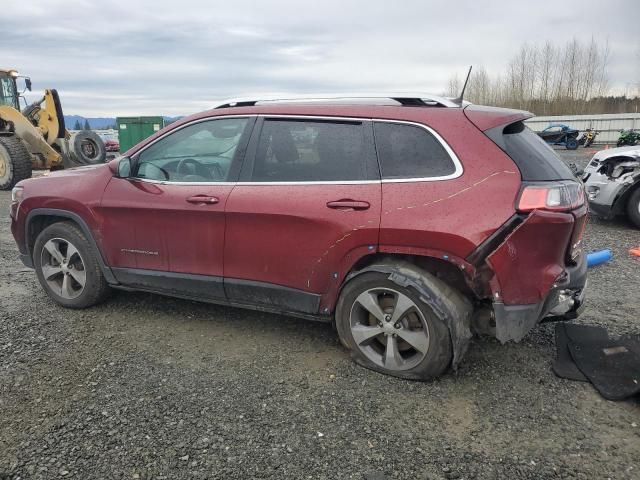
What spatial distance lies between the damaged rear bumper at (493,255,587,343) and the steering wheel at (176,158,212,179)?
7.29 feet

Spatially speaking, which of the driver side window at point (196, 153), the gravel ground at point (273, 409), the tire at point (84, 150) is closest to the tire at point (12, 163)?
the tire at point (84, 150)

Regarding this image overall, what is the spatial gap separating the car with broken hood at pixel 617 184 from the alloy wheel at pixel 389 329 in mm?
5896

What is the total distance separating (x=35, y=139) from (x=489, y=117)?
1314 centimetres

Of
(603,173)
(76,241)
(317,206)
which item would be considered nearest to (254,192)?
(317,206)

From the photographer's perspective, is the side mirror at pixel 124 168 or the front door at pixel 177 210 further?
the side mirror at pixel 124 168

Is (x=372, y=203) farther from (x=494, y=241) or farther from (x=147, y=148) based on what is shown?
(x=147, y=148)

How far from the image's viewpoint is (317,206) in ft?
10.4

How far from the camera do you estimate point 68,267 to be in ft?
14.0

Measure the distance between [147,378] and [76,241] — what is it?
5.18 feet

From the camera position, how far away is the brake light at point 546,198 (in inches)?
109

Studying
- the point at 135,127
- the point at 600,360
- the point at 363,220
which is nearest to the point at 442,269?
the point at 363,220

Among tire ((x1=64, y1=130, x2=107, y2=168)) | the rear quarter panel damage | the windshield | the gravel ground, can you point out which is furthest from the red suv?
the windshield

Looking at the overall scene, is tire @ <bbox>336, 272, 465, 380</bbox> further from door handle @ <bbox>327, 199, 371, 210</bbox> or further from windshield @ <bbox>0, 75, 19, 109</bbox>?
windshield @ <bbox>0, 75, 19, 109</bbox>

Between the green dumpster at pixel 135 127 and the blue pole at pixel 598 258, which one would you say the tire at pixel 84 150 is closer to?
the green dumpster at pixel 135 127
